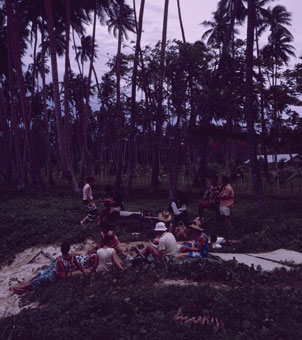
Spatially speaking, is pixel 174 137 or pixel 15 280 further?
pixel 174 137

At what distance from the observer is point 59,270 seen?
845cm

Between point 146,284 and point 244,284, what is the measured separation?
168cm

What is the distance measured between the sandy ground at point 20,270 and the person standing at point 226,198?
2.78 m

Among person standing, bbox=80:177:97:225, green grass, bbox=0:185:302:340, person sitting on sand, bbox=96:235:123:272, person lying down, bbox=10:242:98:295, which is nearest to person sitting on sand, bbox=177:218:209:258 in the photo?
green grass, bbox=0:185:302:340

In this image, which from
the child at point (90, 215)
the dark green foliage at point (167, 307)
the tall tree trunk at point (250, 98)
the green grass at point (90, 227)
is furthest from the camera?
the tall tree trunk at point (250, 98)

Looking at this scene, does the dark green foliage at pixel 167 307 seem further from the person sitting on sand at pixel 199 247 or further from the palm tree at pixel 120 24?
the palm tree at pixel 120 24

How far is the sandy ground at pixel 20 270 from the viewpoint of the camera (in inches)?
329

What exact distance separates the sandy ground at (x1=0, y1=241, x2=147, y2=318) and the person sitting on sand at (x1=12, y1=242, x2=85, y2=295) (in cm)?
27

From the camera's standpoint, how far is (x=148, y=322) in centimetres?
549

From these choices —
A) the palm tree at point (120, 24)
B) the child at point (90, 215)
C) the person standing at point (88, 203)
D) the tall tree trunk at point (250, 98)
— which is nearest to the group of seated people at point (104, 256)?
the person standing at point (88, 203)

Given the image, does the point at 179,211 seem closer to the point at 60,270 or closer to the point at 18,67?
the point at 60,270

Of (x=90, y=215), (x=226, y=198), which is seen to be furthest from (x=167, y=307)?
(x=90, y=215)

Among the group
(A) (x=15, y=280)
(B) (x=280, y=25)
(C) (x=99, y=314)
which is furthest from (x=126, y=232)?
(B) (x=280, y=25)

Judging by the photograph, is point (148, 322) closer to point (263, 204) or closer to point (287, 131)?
point (263, 204)
